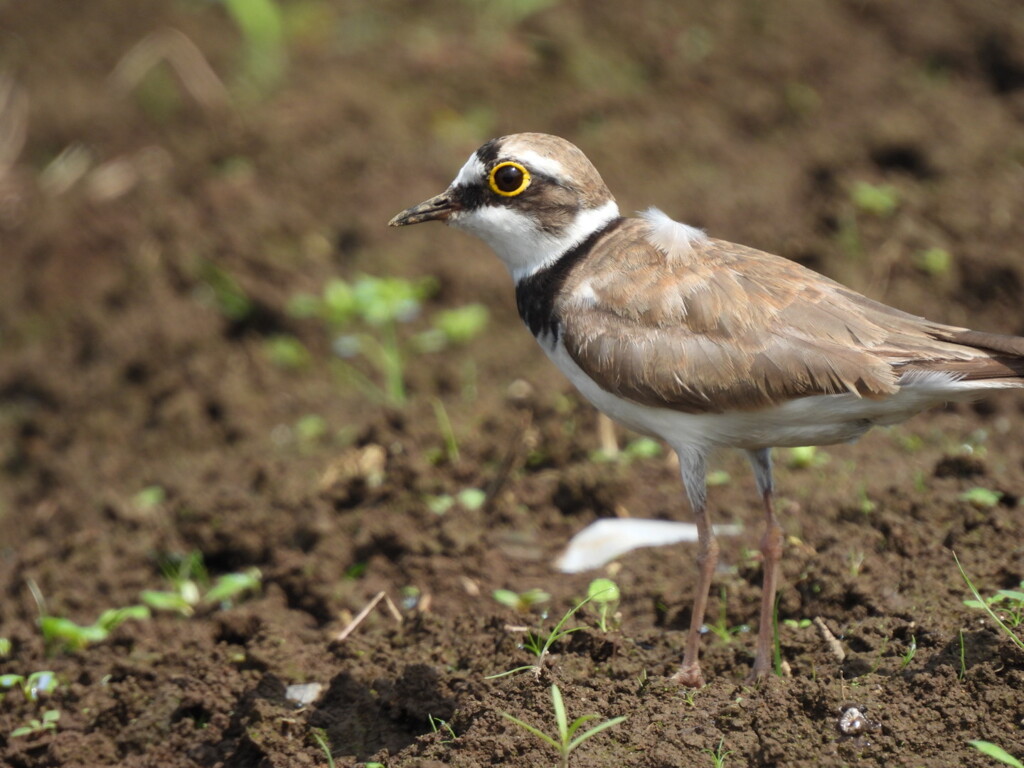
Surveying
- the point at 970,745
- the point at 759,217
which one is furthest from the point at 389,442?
the point at 970,745

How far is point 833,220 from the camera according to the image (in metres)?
7.98

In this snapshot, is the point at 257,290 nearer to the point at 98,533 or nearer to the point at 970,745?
the point at 98,533

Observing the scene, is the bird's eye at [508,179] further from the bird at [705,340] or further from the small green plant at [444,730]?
the small green plant at [444,730]

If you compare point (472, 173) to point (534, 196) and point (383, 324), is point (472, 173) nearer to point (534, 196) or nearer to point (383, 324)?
point (534, 196)

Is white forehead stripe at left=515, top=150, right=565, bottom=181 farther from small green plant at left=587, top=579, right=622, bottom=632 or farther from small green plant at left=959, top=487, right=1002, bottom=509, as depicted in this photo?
small green plant at left=959, top=487, right=1002, bottom=509

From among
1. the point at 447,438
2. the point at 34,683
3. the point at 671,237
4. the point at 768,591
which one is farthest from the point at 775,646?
the point at 34,683

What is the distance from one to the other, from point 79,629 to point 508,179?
9.08ft

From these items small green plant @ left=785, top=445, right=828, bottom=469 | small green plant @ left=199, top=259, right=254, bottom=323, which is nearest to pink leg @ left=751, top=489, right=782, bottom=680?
small green plant @ left=785, top=445, right=828, bottom=469

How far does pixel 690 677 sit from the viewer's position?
445cm

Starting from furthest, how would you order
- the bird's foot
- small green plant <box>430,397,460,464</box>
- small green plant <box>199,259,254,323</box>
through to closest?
small green plant <box>199,259,254,323</box> < small green plant <box>430,397,460,464</box> < the bird's foot

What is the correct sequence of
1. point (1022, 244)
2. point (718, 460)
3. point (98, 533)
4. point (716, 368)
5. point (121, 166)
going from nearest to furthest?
point (716, 368), point (718, 460), point (98, 533), point (1022, 244), point (121, 166)

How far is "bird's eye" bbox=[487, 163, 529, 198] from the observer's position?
505 cm

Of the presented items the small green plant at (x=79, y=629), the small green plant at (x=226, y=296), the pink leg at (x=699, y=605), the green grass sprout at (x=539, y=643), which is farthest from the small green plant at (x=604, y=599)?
the small green plant at (x=226, y=296)

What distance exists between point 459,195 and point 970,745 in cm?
295
